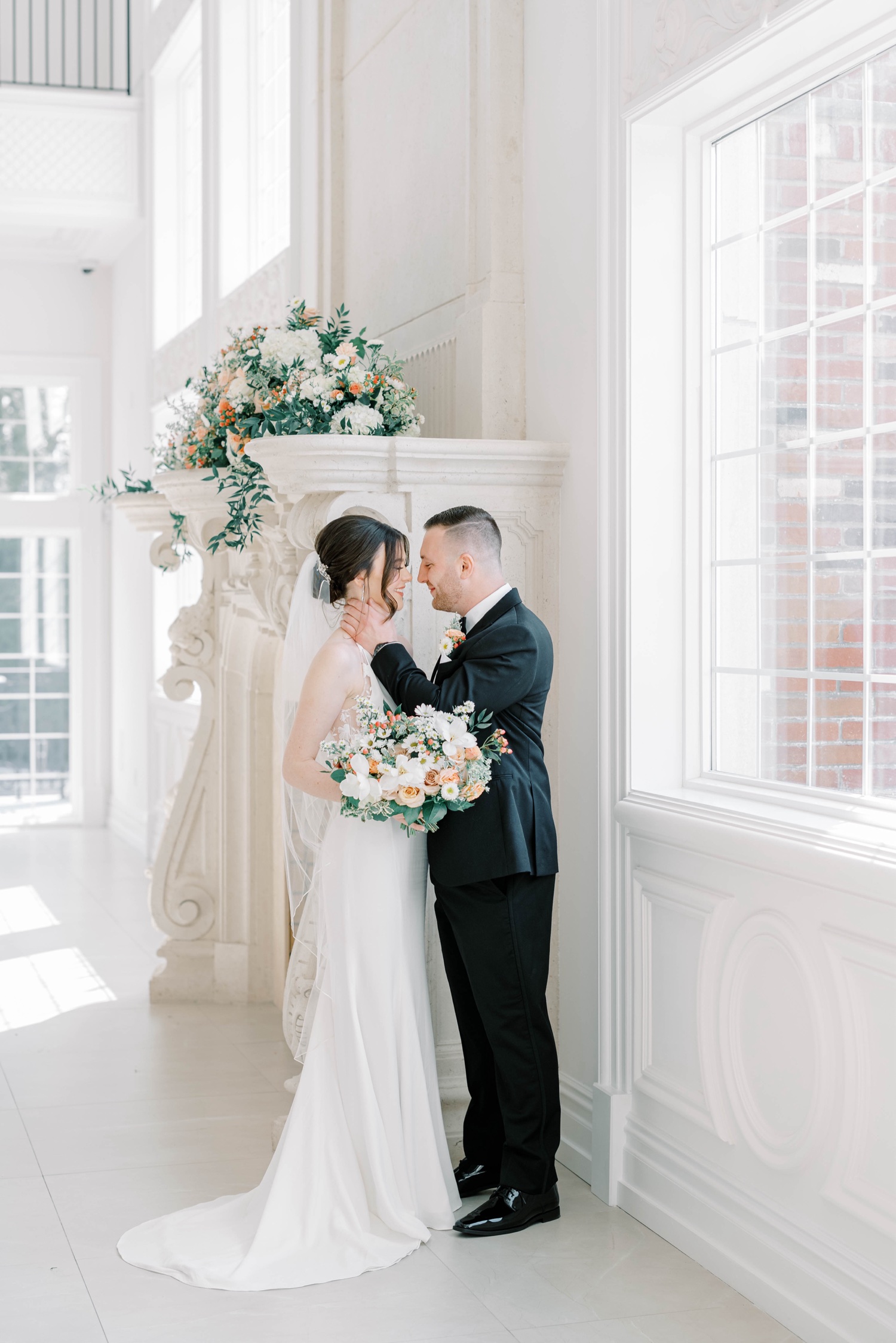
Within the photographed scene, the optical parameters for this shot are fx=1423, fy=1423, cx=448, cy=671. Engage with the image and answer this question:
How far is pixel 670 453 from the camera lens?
4.07 metres

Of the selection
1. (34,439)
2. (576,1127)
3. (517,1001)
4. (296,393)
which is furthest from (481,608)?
(34,439)

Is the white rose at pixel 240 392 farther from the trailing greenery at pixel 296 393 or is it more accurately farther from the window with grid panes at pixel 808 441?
the window with grid panes at pixel 808 441

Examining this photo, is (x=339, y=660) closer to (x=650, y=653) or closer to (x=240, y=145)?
(x=650, y=653)

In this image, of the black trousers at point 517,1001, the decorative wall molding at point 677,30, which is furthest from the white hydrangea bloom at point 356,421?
the black trousers at point 517,1001

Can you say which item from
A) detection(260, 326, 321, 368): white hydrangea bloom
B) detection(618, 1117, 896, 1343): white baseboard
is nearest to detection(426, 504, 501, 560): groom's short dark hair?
detection(260, 326, 321, 368): white hydrangea bloom

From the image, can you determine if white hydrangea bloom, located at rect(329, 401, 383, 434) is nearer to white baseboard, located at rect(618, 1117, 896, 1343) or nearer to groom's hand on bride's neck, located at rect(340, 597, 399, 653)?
groom's hand on bride's neck, located at rect(340, 597, 399, 653)

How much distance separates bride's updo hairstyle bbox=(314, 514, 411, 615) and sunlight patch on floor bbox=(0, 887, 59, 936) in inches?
181

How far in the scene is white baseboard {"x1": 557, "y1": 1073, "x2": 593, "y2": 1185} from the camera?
13.9 feet

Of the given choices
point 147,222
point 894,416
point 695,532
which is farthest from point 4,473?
point 894,416

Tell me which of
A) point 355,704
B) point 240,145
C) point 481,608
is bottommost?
point 355,704

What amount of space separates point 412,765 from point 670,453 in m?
1.28

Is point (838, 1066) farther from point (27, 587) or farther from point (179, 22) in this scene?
point (27, 587)

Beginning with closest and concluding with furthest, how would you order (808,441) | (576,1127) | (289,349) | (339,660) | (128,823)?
1. (808,441)
2. (339,660)
3. (576,1127)
4. (289,349)
5. (128,823)

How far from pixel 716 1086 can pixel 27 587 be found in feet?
31.6
